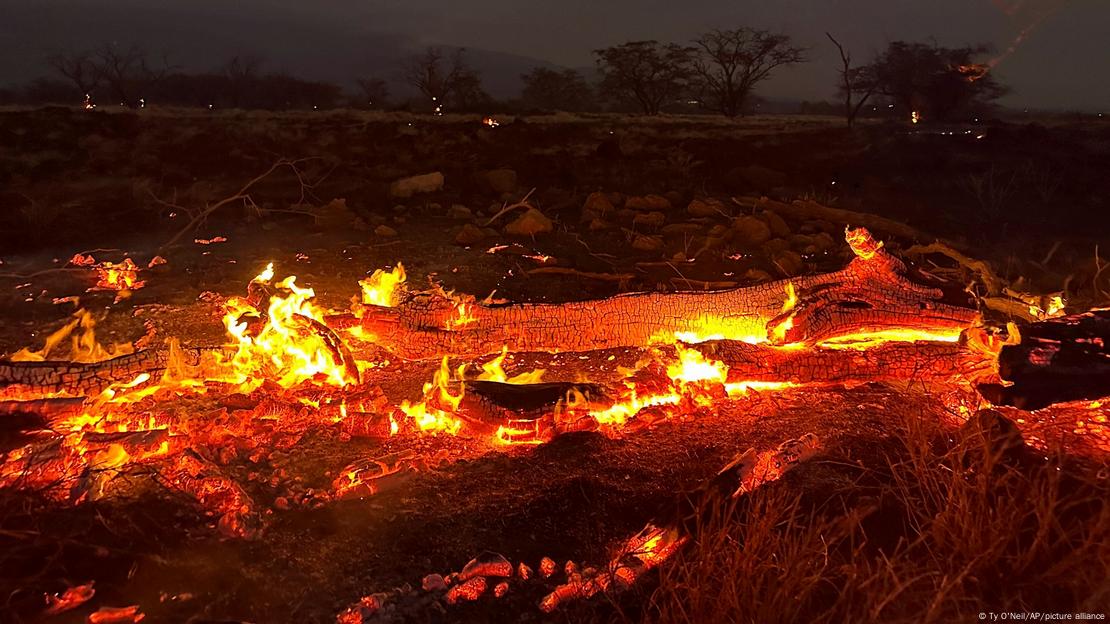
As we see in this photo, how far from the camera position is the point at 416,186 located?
1084 centimetres

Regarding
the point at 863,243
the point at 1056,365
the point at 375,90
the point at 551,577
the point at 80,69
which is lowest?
the point at 551,577

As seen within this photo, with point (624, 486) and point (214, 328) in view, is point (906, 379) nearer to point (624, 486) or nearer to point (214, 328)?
point (624, 486)

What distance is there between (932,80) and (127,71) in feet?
159

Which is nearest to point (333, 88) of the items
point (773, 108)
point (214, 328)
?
point (214, 328)

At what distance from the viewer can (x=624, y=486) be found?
3.08 m

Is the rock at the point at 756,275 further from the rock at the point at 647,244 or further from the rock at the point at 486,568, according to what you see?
the rock at the point at 486,568

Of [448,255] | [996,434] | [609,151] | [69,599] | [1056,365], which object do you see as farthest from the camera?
[609,151]

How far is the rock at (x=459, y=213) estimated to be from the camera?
360 inches

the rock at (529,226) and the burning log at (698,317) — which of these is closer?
the burning log at (698,317)

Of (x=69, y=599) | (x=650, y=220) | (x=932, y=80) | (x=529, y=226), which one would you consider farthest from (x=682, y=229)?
(x=932, y=80)

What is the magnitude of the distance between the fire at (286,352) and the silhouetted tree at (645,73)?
127ft

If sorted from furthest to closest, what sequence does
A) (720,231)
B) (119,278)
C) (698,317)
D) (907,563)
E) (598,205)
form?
(598,205) → (720,231) → (119,278) → (698,317) → (907,563)

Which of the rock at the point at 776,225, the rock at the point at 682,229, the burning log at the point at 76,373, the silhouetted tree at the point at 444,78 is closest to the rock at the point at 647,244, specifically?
the rock at the point at 682,229

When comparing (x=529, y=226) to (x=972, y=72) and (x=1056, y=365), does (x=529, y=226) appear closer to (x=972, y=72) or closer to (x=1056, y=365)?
(x=1056, y=365)
